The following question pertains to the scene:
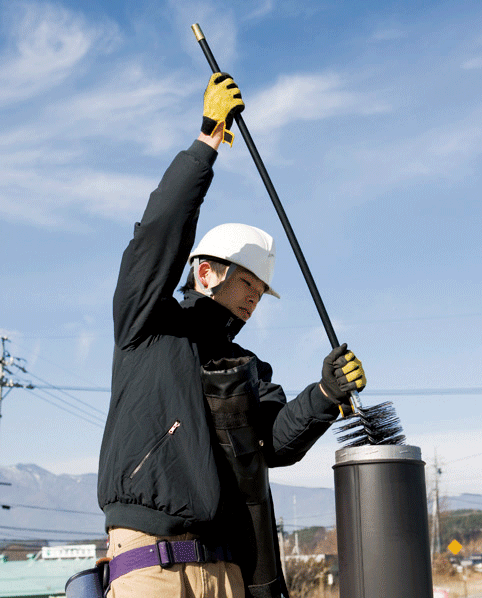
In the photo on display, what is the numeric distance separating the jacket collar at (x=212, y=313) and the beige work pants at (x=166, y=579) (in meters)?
1.04

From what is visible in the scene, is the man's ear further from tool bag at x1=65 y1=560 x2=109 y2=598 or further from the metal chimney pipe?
tool bag at x1=65 y1=560 x2=109 y2=598

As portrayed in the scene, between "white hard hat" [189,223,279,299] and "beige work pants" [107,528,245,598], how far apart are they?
147 cm

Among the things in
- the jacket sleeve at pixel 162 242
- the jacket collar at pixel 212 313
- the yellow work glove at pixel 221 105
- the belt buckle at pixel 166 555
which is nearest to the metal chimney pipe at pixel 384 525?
the belt buckle at pixel 166 555

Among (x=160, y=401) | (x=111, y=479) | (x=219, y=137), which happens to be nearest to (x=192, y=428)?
(x=160, y=401)

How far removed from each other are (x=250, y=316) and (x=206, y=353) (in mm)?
430

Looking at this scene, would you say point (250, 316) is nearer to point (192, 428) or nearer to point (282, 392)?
point (282, 392)

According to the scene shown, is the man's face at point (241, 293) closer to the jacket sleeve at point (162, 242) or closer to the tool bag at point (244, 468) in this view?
the tool bag at point (244, 468)

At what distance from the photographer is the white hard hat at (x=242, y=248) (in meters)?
4.26

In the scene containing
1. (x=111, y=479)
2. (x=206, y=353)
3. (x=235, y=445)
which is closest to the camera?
(x=111, y=479)

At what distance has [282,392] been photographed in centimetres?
428

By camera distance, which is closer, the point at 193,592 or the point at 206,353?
the point at 193,592

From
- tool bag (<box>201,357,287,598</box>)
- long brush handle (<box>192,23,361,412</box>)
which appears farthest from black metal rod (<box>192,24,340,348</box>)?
tool bag (<box>201,357,287,598</box>)

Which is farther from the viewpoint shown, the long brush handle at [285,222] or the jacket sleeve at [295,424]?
the long brush handle at [285,222]

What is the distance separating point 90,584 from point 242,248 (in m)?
1.80
